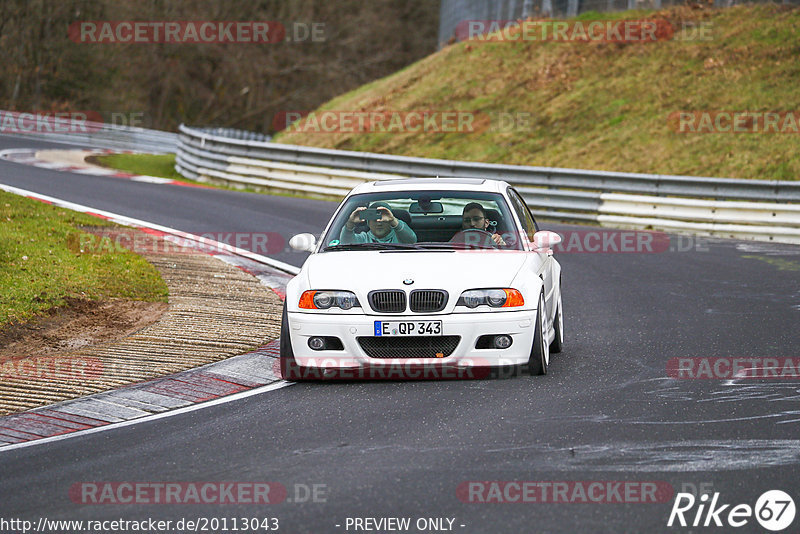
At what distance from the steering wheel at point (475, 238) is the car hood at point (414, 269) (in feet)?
0.86

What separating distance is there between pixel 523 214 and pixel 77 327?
4.23 m

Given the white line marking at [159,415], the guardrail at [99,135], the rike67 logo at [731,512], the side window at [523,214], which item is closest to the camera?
the rike67 logo at [731,512]

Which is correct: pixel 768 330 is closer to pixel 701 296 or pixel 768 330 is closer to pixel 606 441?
pixel 701 296

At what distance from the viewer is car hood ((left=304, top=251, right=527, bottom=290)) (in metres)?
8.20

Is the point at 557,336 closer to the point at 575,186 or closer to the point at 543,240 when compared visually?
the point at 543,240

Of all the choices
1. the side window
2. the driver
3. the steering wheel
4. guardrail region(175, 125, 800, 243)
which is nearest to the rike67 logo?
the steering wheel

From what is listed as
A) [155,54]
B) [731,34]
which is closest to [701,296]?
[731,34]

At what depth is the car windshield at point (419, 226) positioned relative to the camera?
9.11 m

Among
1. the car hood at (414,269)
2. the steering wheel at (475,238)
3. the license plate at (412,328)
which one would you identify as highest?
the steering wheel at (475,238)

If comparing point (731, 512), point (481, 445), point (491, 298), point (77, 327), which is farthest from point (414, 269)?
point (77, 327)

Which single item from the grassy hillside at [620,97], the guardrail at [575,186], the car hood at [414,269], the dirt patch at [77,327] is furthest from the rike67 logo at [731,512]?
the grassy hillside at [620,97]

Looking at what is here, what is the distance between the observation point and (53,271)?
1222 centimetres

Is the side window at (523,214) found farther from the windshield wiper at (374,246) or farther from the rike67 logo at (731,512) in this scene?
the rike67 logo at (731,512)

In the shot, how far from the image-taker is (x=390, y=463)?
607cm
